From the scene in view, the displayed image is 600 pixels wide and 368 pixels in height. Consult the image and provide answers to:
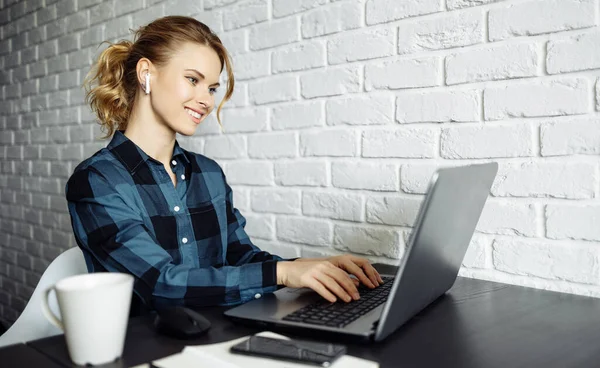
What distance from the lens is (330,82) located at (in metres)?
1.47

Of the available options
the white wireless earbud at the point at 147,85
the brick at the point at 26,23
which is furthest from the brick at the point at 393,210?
the brick at the point at 26,23

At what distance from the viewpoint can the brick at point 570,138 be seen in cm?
105

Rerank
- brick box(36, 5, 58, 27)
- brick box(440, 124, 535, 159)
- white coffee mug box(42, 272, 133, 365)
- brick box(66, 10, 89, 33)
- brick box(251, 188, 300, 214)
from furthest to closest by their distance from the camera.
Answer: brick box(36, 5, 58, 27)
brick box(66, 10, 89, 33)
brick box(251, 188, 300, 214)
brick box(440, 124, 535, 159)
white coffee mug box(42, 272, 133, 365)

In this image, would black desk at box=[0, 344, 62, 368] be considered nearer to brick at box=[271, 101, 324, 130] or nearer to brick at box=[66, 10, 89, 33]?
brick at box=[271, 101, 324, 130]

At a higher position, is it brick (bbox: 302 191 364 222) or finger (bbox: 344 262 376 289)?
brick (bbox: 302 191 364 222)

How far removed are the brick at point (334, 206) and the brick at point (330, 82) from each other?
0.27m

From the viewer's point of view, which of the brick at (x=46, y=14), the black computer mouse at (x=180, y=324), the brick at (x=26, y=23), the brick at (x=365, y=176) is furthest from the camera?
the brick at (x=26, y=23)

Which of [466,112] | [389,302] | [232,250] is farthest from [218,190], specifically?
[389,302]

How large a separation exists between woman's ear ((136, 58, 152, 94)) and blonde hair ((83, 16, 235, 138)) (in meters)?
0.02

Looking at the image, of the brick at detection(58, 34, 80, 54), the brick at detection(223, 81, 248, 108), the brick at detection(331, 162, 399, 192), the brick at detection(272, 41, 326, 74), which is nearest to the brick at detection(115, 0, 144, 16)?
the brick at detection(58, 34, 80, 54)

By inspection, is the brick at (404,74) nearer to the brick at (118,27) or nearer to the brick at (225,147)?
the brick at (225,147)

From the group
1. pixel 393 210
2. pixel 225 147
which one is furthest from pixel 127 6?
pixel 393 210

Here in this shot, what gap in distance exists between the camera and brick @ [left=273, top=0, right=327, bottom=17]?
1.51 m

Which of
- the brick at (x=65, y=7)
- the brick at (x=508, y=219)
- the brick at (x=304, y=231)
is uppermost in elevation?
the brick at (x=65, y=7)
